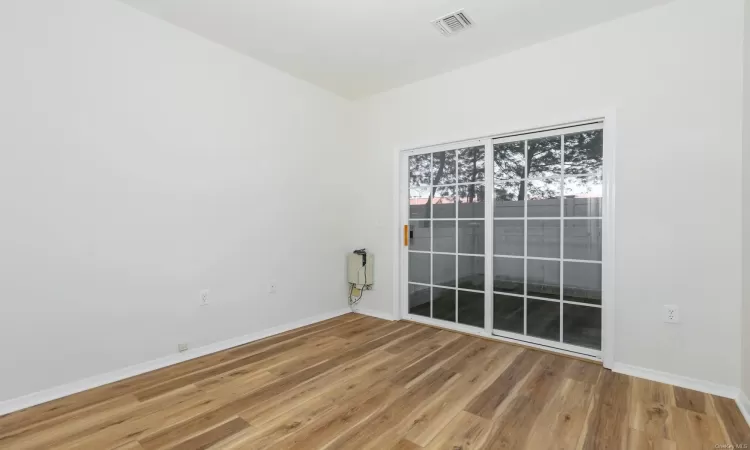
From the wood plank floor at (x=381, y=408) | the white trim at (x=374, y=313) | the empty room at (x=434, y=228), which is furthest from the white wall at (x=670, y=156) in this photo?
the white trim at (x=374, y=313)

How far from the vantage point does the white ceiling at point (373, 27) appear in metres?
2.59

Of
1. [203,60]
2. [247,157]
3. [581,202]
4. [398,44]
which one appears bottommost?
[581,202]

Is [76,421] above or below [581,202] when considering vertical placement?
below

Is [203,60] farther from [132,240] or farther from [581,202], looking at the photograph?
[581,202]

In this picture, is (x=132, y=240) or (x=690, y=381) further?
(x=132, y=240)

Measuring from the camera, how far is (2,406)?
2057 millimetres

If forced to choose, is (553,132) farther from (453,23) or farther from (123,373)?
(123,373)

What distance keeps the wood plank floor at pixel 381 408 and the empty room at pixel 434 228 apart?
2 centimetres

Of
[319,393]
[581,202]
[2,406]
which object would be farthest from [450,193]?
[2,406]

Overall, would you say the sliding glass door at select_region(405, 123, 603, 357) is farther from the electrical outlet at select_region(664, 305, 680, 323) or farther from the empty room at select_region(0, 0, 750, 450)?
the electrical outlet at select_region(664, 305, 680, 323)

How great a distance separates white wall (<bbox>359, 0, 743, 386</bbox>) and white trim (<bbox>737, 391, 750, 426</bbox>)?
0.12m

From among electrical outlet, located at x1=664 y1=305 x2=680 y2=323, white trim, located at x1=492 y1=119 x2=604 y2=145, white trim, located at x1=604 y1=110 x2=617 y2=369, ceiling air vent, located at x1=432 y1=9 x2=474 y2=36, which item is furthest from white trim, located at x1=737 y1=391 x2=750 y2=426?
ceiling air vent, located at x1=432 y1=9 x2=474 y2=36

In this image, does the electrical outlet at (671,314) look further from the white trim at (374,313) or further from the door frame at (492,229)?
the white trim at (374,313)

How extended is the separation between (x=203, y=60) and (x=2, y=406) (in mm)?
2843
